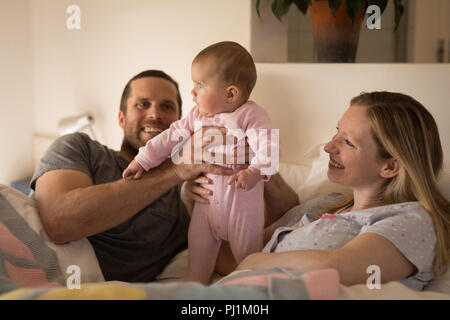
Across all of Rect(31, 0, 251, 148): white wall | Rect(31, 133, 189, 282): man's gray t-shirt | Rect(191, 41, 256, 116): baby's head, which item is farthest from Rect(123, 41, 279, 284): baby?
Rect(31, 0, 251, 148): white wall

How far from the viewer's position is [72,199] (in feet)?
5.03

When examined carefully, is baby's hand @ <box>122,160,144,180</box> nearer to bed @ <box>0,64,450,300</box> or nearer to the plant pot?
bed @ <box>0,64,450,300</box>

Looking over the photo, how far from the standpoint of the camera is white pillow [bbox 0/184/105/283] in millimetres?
1474

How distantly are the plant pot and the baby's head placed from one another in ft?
2.06

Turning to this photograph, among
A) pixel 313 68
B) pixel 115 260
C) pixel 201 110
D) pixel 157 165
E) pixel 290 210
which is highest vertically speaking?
pixel 313 68

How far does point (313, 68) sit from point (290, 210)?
592 millimetres

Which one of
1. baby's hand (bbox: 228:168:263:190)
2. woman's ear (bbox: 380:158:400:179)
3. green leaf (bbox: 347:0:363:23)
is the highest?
green leaf (bbox: 347:0:363:23)

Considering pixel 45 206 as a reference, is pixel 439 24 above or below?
above

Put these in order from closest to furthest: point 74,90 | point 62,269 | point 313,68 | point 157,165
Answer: point 62,269
point 157,165
point 313,68
point 74,90

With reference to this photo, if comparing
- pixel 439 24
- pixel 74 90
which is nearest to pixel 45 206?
pixel 74 90

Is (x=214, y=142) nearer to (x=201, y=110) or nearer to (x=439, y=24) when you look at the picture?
(x=201, y=110)

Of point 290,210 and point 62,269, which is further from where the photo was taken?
point 290,210

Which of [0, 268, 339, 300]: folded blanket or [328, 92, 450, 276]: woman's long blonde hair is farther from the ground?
[328, 92, 450, 276]: woman's long blonde hair

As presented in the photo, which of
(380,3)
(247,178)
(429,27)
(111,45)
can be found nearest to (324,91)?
(380,3)
